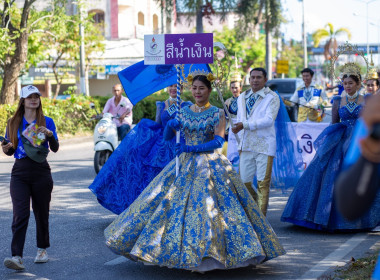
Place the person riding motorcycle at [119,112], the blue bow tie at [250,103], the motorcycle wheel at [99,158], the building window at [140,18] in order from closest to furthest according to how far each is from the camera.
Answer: the blue bow tie at [250,103], the motorcycle wheel at [99,158], the person riding motorcycle at [119,112], the building window at [140,18]

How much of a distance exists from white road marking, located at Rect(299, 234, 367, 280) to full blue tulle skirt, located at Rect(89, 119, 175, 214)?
2.23 metres

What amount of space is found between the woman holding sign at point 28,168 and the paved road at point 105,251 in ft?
0.96

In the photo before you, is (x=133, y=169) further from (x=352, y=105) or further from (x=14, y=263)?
(x=352, y=105)

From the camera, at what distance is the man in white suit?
25.5ft

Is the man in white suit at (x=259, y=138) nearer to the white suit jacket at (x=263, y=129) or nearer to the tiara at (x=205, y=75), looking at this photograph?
the white suit jacket at (x=263, y=129)

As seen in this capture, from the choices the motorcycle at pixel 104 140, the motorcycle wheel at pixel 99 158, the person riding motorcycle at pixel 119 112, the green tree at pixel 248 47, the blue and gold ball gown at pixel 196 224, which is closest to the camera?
the blue and gold ball gown at pixel 196 224

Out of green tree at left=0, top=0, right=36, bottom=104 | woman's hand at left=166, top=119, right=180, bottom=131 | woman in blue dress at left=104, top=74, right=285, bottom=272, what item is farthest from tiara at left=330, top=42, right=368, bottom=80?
green tree at left=0, top=0, right=36, bottom=104

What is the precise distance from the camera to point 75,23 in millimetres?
20734

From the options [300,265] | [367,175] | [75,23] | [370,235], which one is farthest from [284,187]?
[75,23]

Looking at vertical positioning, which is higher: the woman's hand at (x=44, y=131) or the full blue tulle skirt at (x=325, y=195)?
the woman's hand at (x=44, y=131)

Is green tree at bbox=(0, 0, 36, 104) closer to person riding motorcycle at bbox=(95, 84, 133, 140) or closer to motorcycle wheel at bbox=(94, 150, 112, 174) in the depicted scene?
person riding motorcycle at bbox=(95, 84, 133, 140)

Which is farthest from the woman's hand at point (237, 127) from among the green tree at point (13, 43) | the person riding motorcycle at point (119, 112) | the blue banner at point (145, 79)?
the green tree at point (13, 43)

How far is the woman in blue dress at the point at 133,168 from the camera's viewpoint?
796cm

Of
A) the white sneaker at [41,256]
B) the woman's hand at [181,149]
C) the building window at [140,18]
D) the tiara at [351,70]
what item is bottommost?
the white sneaker at [41,256]
